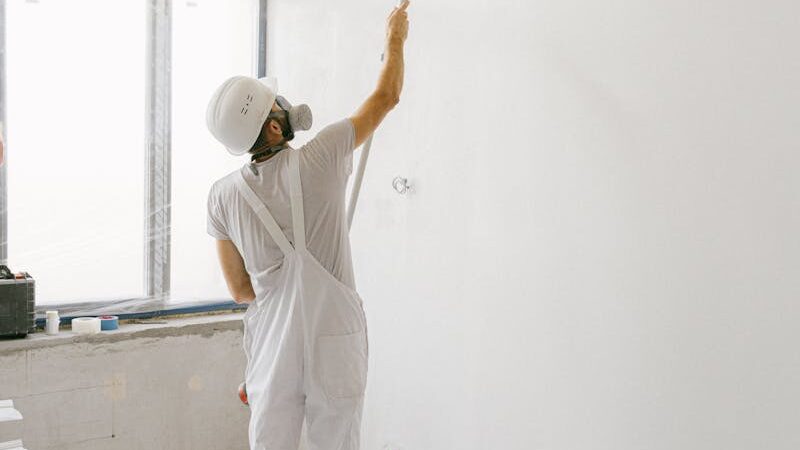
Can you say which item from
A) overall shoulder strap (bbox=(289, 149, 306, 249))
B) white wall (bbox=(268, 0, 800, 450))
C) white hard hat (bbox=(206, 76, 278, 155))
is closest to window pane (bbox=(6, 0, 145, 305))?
white wall (bbox=(268, 0, 800, 450))

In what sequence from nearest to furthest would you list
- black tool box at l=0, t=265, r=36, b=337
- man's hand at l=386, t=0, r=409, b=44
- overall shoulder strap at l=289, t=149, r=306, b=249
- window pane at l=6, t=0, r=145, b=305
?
overall shoulder strap at l=289, t=149, r=306, b=249 → man's hand at l=386, t=0, r=409, b=44 → black tool box at l=0, t=265, r=36, b=337 → window pane at l=6, t=0, r=145, b=305

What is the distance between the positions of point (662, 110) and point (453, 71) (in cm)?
81

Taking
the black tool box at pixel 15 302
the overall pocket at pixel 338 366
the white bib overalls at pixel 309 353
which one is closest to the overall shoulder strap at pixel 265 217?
the white bib overalls at pixel 309 353

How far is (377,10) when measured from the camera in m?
2.87

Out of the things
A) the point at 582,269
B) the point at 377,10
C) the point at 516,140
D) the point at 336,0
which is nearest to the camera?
the point at 582,269

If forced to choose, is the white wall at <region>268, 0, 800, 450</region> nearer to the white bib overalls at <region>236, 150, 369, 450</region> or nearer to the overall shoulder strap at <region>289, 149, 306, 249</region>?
the white bib overalls at <region>236, 150, 369, 450</region>

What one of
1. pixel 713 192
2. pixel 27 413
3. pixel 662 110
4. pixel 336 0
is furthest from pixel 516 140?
pixel 27 413

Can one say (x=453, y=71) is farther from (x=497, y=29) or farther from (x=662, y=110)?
(x=662, y=110)

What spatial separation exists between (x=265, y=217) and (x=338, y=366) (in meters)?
0.44

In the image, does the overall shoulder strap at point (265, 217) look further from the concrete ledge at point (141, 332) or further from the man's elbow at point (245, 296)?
the concrete ledge at point (141, 332)

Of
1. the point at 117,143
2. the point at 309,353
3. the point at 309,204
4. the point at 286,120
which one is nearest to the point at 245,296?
the point at 309,353

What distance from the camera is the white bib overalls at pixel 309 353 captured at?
7.00ft

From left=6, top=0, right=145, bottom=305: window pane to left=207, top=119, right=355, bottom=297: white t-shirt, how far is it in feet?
3.74

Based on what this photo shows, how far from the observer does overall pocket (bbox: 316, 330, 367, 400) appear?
84.1 inches
